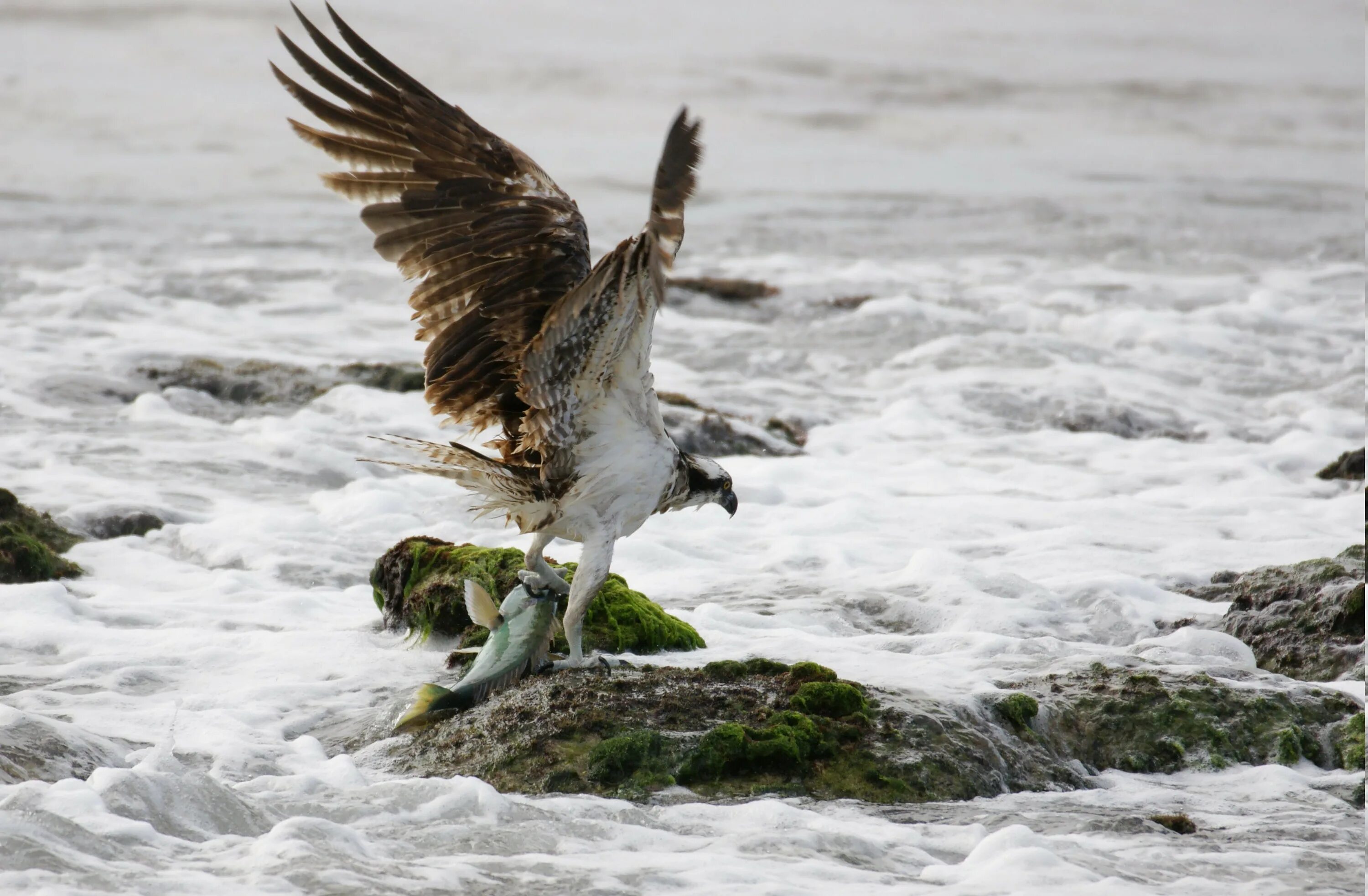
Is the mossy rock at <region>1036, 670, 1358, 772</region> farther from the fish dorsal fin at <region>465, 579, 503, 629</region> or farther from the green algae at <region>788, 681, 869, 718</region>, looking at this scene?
the fish dorsal fin at <region>465, 579, 503, 629</region>

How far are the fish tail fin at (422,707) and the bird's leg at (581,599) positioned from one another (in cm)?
52

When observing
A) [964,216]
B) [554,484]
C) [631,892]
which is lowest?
[631,892]

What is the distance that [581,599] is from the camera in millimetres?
5871

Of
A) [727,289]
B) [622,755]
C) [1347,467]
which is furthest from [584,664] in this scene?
[727,289]

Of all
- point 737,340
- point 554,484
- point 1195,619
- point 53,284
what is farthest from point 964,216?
point 554,484

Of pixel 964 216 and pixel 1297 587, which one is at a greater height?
pixel 964 216

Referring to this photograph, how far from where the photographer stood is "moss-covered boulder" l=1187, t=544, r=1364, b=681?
6527 mm

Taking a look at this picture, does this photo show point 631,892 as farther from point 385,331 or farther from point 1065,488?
point 385,331

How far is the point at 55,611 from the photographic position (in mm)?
7086

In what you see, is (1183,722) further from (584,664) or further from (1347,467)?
(1347,467)

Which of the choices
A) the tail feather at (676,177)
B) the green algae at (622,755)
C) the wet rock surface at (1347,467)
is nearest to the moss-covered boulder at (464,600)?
the green algae at (622,755)

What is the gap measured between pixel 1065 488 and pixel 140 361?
27.2 feet

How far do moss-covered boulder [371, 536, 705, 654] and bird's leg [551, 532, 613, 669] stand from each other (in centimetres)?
26

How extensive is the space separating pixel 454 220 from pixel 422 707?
199 cm
